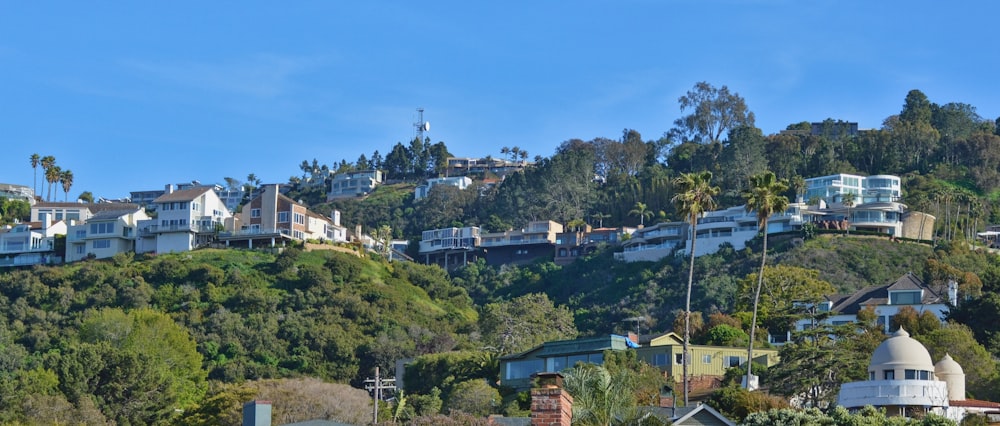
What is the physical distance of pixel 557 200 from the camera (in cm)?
17012

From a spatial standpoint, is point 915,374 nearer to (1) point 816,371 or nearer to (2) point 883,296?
(1) point 816,371

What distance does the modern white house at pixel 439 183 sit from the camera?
189 metres

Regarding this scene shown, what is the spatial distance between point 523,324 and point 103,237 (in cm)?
4983

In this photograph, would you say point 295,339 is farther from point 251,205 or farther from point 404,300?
point 251,205

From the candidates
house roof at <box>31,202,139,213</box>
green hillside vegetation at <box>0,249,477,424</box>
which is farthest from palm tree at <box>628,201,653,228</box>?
house roof at <box>31,202,139,213</box>

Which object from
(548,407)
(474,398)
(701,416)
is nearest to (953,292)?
(474,398)

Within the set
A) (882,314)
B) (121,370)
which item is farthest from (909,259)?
(121,370)

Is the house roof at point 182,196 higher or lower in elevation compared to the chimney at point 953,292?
higher

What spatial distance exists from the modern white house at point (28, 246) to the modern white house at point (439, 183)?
51.9 m

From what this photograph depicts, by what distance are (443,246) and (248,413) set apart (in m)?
123

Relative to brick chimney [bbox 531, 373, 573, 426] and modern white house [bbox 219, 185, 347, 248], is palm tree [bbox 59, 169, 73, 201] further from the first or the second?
brick chimney [bbox 531, 373, 573, 426]

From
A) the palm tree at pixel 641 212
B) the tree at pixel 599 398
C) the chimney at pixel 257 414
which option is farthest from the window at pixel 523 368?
the palm tree at pixel 641 212

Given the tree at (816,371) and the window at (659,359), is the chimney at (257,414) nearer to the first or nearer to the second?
the tree at (816,371)

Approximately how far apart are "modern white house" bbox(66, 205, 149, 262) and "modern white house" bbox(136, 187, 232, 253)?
1.13 metres
